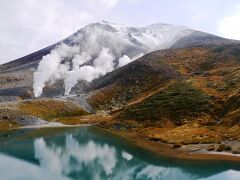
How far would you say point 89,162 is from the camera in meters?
83.9

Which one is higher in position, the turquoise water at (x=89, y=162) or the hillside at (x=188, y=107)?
the hillside at (x=188, y=107)

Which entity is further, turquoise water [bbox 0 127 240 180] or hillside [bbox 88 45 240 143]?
hillside [bbox 88 45 240 143]

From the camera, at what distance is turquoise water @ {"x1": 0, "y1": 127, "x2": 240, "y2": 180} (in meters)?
67.8

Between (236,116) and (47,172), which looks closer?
(47,172)

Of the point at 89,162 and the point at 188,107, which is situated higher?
the point at 188,107

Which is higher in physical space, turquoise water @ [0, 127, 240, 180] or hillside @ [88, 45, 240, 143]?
hillside @ [88, 45, 240, 143]

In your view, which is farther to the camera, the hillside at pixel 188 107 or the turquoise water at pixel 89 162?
the hillside at pixel 188 107

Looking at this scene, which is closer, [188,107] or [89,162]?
[89,162]

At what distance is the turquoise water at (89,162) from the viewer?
6781 centimetres

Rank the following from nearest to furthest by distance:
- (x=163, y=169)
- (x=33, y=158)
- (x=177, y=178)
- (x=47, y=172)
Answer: (x=177, y=178), (x=163, y=169), (x=47, y=172), (x=33, y=158)

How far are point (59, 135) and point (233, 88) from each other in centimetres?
5497

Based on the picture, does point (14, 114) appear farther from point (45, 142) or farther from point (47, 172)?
point (47, 172)

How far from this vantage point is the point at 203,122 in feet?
370

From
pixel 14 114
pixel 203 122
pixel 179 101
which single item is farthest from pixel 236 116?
pixel 14 114
